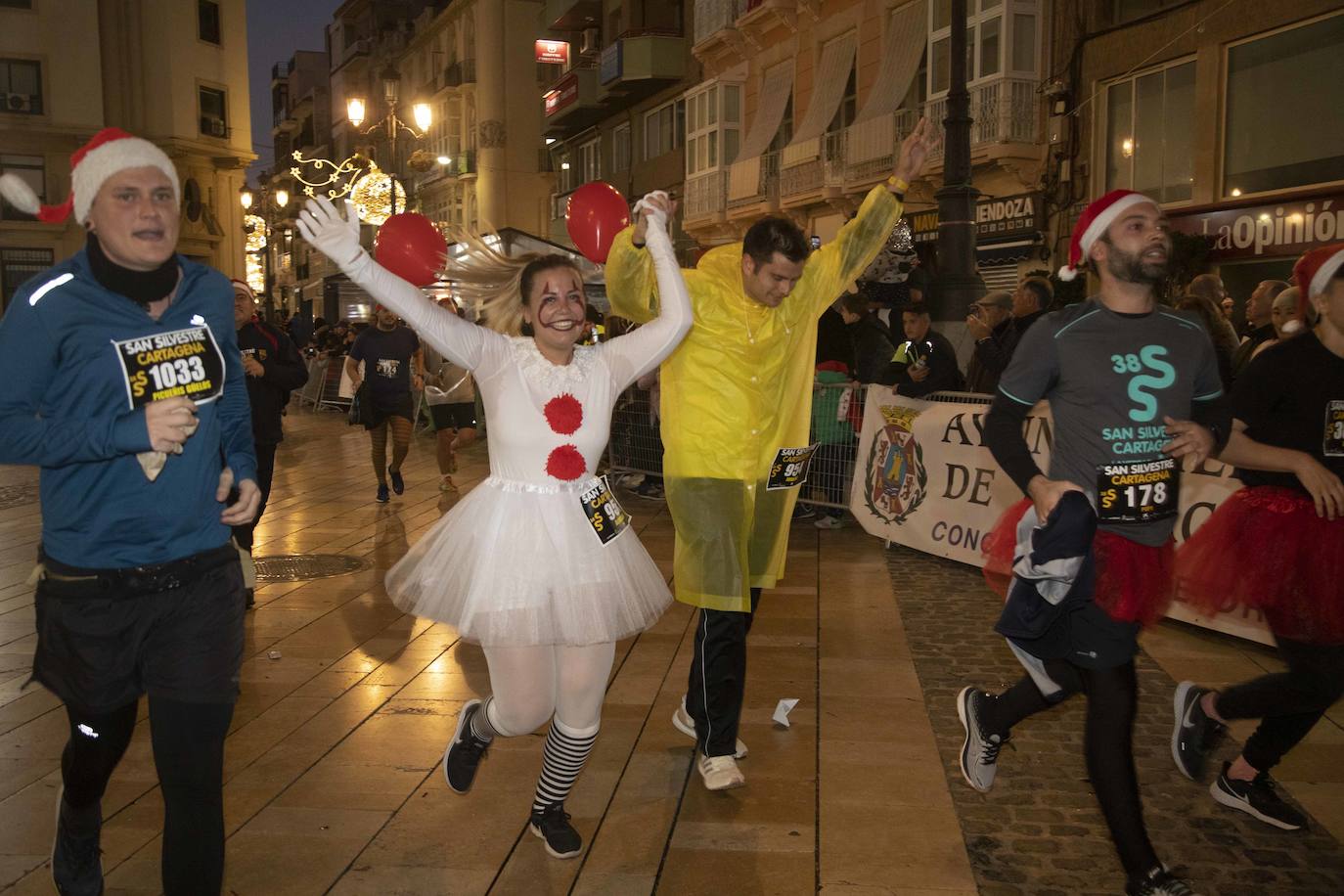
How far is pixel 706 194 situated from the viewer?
29484 mm

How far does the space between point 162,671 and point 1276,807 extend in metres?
3.64

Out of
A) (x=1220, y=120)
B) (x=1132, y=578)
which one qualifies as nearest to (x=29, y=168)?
(x=1220, y=120)

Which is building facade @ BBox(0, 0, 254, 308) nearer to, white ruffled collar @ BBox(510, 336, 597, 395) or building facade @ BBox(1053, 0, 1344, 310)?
building facade @ BBox(1053, 0, 1344, 310)

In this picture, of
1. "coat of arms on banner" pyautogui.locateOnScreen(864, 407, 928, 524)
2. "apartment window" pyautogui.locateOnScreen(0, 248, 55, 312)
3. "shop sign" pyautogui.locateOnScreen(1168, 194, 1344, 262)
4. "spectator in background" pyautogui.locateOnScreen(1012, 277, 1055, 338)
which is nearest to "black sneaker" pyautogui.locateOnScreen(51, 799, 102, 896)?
"coat of arms on banner" pyautogui.locateOnScreen(864, 407, 928, 524)

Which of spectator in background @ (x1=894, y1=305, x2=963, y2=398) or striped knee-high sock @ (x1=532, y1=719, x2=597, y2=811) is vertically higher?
spectator in background @ (x1=894, y1=305, x2=963, y2=398)

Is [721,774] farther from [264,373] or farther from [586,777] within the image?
[264,373]

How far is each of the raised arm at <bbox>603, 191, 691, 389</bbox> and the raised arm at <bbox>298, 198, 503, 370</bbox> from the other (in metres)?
0.44

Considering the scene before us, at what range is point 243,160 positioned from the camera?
4906cm

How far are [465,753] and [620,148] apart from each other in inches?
1364

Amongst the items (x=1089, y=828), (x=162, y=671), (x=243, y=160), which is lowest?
(x=1089, y=828)

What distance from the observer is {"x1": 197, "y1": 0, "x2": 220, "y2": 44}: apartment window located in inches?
1843

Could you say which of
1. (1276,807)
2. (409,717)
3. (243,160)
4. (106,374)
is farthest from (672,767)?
(243,160)

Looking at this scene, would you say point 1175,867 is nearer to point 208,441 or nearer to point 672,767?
point 672,767

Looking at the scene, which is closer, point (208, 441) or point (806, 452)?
point (208, 441)
